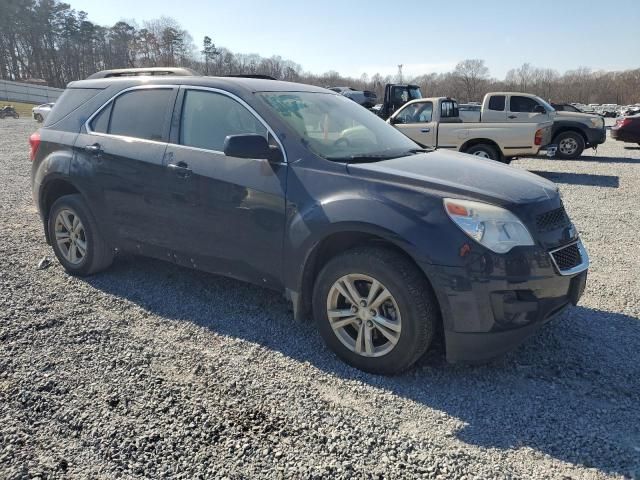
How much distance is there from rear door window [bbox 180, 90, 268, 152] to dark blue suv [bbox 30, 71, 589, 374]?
12 mm

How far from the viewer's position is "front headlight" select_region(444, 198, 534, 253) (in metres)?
2.80

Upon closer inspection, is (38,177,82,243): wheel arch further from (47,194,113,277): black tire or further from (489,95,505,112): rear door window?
(489,95,505,112): rear door window

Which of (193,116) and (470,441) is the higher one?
(193,116)

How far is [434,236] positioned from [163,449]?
1.83 metres

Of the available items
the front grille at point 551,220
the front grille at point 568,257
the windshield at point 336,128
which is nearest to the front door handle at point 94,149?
the windshield at point 336,128

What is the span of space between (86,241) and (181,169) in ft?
5.03

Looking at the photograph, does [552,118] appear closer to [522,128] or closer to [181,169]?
[522,128]

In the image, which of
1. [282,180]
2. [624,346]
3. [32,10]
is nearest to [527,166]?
[624,346]

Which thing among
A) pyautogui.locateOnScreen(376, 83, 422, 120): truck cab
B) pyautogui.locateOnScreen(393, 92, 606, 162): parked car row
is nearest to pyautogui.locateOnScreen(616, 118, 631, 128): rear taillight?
pyautogui.locateOnScreen(393, 92, 606, 162): parked car row

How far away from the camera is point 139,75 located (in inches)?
189

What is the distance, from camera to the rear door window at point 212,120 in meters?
3.71

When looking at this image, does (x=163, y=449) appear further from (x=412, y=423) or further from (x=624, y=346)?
(x=624, y=346)

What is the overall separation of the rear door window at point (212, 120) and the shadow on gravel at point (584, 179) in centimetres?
948

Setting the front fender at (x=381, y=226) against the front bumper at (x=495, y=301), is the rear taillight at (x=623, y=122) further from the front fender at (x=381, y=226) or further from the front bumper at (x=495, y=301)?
the front fender at (x=381, y=226)
